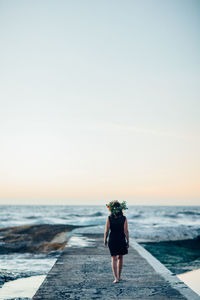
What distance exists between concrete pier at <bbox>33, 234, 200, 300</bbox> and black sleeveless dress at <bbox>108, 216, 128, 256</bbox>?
0.60 metres

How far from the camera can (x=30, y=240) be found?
16.2 metres

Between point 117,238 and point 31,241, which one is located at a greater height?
point 117,238

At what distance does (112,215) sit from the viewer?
5852 millimetres

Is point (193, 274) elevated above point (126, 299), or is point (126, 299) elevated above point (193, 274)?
point (126, 299)

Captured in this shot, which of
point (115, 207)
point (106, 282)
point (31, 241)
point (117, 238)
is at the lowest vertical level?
point (31, 241)

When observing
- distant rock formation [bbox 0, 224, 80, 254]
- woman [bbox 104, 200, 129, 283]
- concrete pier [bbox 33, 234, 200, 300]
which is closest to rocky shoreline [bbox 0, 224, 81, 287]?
distant rock formation [bbox 0, 224, 80, 254]

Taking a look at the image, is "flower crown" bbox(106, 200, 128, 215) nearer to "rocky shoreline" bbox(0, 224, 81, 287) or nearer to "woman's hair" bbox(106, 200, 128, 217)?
"woman's hair" bbox(106, 200, 128, 217)

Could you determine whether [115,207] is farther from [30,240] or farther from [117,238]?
[30,240]

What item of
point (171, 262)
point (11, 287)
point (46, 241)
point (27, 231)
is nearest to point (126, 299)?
point (11, 287)

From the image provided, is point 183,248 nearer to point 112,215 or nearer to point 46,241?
point 46,241

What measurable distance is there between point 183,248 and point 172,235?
14.1 ft

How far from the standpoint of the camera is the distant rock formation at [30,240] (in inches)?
545

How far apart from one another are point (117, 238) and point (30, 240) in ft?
38.3

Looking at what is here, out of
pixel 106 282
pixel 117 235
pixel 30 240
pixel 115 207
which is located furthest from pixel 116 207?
pixel 30 240
